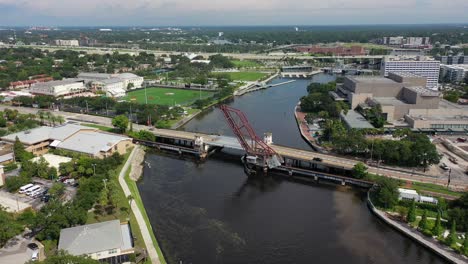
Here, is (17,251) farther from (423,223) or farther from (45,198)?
(423,223)

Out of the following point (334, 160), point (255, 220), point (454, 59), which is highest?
point (454, 59)

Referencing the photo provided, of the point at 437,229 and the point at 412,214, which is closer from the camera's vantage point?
the point at 437,229

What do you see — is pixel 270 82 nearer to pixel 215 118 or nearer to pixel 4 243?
pixel 215 118

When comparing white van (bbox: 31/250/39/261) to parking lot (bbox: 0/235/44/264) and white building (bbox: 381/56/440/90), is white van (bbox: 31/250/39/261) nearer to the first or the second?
parking lot (bbox: 0/235/44/264)

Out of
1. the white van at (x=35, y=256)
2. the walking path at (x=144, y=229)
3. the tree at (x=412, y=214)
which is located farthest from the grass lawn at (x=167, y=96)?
the tree at (x=412, y=214)

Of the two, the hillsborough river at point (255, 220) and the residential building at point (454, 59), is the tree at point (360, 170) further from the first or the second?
the residential building at point (454, 59)

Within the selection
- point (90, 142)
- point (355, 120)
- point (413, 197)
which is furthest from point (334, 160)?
point (90, 142)

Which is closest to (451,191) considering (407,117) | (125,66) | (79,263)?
(407,117)
